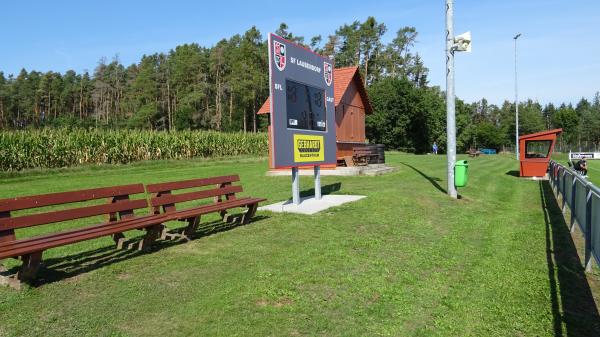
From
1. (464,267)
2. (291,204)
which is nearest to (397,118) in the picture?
(291,204)

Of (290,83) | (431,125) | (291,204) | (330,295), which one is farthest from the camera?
(431,125)

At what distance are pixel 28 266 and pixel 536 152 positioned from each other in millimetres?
22596

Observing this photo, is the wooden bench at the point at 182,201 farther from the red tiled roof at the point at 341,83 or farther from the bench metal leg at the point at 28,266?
the red tiled roof at the point at 341,83

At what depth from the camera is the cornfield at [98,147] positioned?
21.2 meters

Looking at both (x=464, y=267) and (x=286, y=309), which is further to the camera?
(x=464, y=267)

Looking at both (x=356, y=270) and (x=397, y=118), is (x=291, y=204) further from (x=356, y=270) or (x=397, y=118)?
(x=397, y=118)

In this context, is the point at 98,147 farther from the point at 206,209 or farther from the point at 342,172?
the point at 206,209

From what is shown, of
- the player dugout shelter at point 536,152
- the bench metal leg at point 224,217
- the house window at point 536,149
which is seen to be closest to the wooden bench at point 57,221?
the bench metal leg at point 224,217

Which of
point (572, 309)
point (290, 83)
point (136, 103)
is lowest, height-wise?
point (572, 309)

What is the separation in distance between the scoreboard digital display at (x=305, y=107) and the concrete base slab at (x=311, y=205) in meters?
1.94

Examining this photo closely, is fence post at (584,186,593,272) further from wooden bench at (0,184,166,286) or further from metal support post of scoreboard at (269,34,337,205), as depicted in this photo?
wooden bench at (0,184,166,286)

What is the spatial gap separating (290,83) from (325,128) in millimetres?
2231

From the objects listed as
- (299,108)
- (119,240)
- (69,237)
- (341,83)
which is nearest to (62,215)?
(69,237)

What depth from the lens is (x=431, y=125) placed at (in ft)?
202
